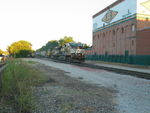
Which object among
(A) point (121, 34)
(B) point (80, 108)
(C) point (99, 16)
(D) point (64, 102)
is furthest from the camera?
(C) point (99, 16)

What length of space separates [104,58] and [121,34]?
6.34m

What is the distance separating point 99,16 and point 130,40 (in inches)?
690

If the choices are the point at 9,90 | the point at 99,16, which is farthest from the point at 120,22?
the point at 9,90

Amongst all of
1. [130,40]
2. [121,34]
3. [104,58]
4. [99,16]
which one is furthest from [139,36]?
[99,16]

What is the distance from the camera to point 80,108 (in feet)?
16.0

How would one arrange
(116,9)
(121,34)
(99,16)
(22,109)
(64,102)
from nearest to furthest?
(22,109), (64,102), (121,34), (116,9), (99,16)

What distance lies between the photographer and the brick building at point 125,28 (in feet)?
94.2

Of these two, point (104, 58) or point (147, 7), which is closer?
point (147, 7)

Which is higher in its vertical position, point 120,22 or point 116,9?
point 116,9

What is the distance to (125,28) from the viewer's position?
33.8 metres

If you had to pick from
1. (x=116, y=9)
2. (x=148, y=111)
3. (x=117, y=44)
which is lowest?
(x=148, y=111)

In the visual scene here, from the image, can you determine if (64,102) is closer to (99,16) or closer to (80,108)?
(80,108)

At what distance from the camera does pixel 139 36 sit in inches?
1132

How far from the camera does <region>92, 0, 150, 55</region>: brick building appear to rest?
28703 millimetres
